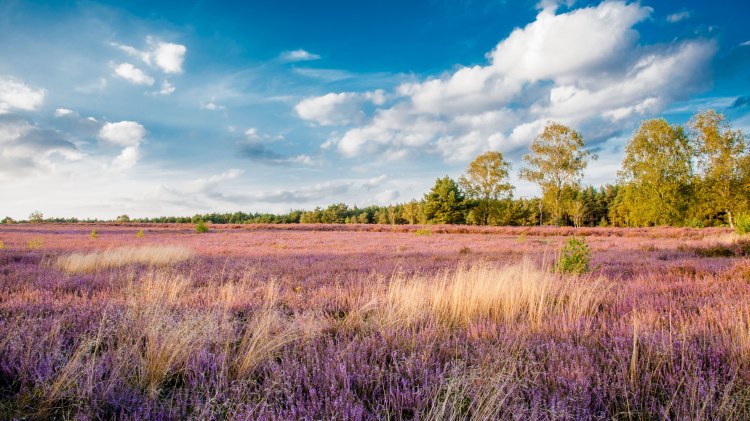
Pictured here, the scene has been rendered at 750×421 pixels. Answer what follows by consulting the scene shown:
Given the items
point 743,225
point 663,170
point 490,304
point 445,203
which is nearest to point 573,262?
point 490,304

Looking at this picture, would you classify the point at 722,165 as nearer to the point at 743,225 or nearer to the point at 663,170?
the point at 663,170

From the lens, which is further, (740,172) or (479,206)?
(479,206)

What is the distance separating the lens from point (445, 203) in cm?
5769

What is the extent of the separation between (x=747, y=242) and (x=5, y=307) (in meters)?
20.7

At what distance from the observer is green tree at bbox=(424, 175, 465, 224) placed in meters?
57.1

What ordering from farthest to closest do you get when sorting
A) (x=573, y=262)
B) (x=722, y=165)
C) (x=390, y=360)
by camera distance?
(x=722, y=165) → (x=573, y=262) → (x=390, y=360)

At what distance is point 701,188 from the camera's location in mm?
36938

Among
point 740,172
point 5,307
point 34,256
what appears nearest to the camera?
point 5,307

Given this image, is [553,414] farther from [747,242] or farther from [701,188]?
[701,188]

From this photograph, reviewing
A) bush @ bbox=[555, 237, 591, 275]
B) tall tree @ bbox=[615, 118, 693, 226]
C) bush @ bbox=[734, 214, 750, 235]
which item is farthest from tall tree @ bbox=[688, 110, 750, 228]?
bush @ bbox=[555, 237, 591, 275]

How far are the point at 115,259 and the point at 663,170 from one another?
47811 mm

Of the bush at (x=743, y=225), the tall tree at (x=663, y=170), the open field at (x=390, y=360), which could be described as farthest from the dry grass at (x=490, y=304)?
the tall tree at (x=663, y=170)

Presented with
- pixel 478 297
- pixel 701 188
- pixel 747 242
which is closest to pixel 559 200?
pixel 701 188

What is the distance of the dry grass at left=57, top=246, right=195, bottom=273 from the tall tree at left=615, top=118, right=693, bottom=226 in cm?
4481
